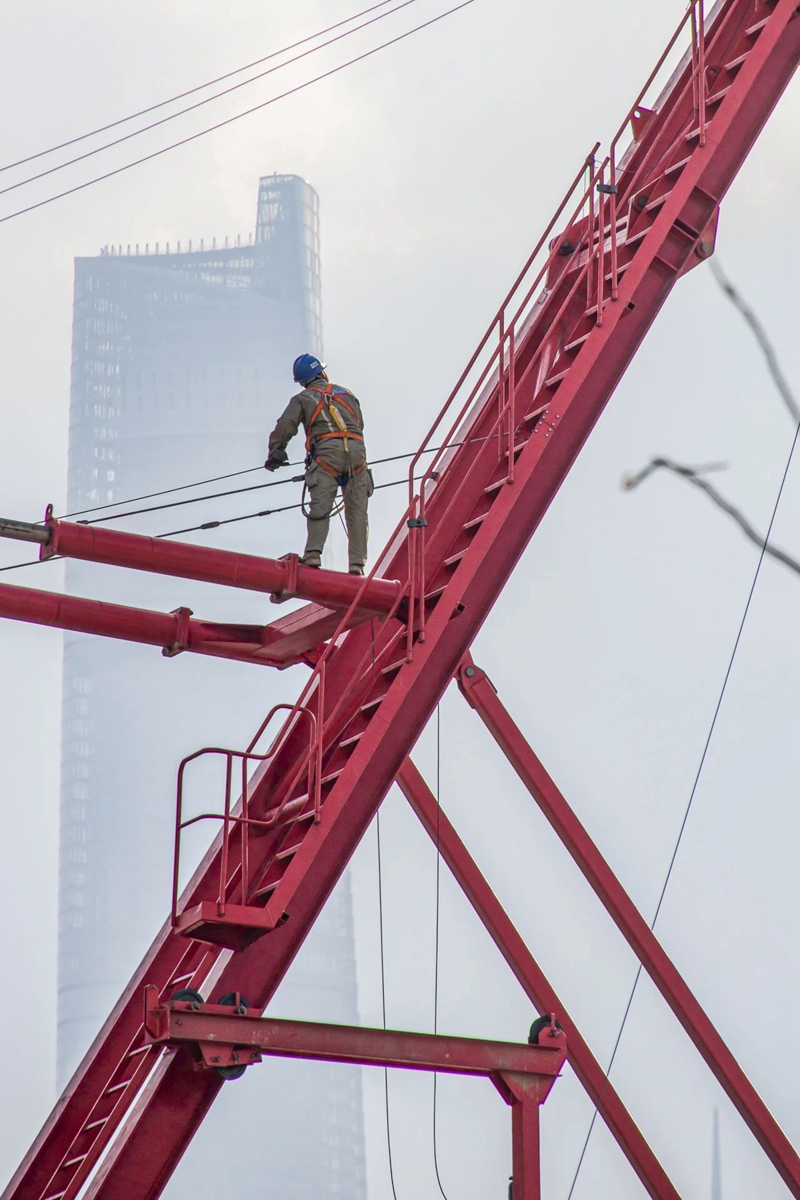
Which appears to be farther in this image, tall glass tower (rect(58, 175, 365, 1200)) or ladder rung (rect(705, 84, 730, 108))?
tall glass tower (rect(58, 175, 365, 1200))

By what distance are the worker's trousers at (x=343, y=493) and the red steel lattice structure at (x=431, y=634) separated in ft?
1.29

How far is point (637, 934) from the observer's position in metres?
14.7

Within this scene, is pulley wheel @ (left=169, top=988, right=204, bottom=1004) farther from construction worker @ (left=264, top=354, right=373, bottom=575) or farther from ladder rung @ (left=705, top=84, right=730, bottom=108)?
ladder rung @ (left=705, top=84, right=730, bottom=108)

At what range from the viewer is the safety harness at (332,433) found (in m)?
13.1

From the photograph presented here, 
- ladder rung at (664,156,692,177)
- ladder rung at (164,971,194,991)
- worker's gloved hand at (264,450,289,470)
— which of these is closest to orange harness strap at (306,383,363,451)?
worker's gloved hand at (264,450,289,470)

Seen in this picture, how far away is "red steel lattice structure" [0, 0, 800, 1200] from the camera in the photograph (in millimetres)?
11688

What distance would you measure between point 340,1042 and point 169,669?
111 m

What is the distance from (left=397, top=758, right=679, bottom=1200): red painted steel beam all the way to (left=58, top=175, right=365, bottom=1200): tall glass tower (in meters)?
89.2

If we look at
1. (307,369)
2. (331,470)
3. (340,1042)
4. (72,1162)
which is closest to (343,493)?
(331,470)

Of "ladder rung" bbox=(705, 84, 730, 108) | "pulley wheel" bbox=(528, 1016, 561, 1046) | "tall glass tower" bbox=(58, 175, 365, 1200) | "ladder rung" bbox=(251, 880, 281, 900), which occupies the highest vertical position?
"tall glass tower" bbox=(58, 175, 365, 1200)

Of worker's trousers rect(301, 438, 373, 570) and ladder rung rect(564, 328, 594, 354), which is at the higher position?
ladder rung rect(564, 328, 594, 354)

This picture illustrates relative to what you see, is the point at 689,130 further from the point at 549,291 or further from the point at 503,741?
the point at 503,741

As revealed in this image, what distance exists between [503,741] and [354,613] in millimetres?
2928

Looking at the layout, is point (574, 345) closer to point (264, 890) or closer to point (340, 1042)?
point (264, 890)
